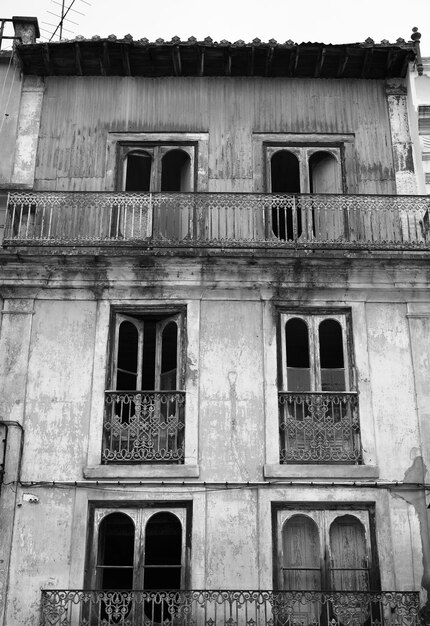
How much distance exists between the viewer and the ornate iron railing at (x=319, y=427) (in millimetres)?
13930

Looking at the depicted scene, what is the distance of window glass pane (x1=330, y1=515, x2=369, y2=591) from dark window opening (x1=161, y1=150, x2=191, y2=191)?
6.36 metres

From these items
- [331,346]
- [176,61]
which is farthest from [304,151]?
[331,346]

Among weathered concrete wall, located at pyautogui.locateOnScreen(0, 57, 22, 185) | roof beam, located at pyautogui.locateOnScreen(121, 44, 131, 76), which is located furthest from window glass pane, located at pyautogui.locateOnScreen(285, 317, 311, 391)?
roof beam, located at pyautogui.locateOnScreen(121, 44, 131, 76)

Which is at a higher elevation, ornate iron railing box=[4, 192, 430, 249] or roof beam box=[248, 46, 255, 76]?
roof beam box=[248, 46, 255, 76]

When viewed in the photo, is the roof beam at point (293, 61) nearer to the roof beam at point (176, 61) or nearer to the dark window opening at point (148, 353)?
the roof beam at point (176, 61)

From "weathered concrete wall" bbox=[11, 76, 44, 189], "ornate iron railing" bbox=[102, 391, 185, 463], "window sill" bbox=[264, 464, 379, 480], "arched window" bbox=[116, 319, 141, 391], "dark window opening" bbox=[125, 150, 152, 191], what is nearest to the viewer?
"window sill" bbox=[264, 464, 379, 480]

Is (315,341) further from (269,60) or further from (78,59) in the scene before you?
(78,59)

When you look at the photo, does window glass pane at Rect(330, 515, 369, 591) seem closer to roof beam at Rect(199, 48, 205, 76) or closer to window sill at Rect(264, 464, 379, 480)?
window sill at Rect(264, 464, 379, 480)

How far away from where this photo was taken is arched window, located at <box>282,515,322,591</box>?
43.6 ft

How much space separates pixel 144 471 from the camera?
1367cm

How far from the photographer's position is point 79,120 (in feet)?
55.0

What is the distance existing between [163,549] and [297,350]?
3.63m

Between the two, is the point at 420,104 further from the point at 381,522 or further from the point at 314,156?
the point at 381,522

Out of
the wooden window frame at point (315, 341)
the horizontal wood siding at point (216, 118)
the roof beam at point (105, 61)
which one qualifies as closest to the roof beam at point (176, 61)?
the horizontal wood siding at point (216, 118)
